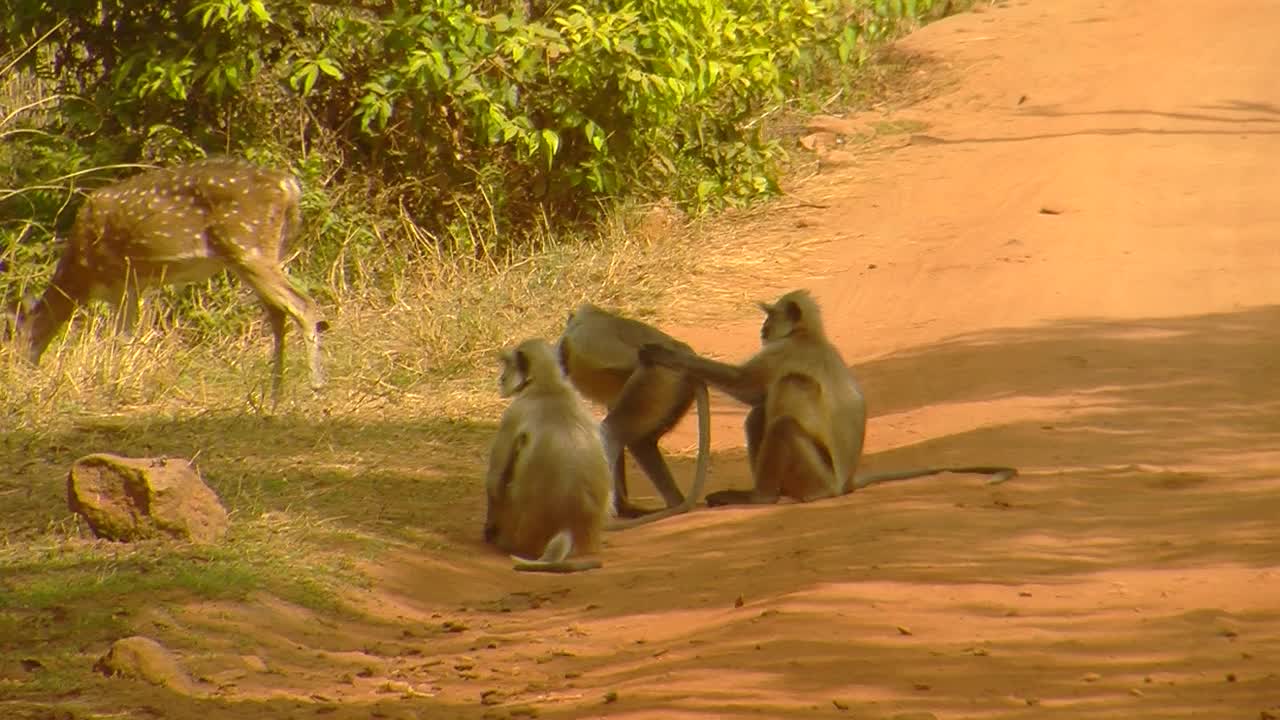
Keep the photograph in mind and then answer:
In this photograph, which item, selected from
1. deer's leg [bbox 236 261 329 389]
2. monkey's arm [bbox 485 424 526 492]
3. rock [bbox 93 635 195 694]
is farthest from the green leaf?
rock [bbox 93 635 195 694]

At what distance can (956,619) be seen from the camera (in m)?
5.36

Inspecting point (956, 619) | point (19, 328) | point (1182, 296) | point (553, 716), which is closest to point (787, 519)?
point (956, 619)

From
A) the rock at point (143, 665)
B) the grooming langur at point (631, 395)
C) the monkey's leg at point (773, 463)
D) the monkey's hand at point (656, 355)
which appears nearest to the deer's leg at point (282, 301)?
the grooming langur at point (631, 395)

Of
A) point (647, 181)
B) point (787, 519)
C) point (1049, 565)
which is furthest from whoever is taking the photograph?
point (647, 181)

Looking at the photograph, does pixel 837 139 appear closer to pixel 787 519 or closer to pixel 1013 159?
pixel 1013 159

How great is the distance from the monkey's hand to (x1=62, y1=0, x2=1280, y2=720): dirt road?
2.42 feet

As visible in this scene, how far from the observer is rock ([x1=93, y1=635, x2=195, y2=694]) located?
17.0 ft

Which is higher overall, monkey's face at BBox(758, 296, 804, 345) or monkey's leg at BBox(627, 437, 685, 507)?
monkey's face at BBox(758, 296, 804, 345)

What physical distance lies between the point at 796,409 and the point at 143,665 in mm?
3359

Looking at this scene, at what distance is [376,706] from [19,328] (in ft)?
23.7

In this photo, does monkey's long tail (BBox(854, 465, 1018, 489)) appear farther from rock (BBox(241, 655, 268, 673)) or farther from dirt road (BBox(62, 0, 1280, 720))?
rock (BBox(241, 655, 268, 673))

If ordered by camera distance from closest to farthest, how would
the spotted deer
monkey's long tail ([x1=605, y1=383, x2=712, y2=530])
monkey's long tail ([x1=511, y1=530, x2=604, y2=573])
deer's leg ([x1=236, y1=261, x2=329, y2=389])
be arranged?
1. monkey's long tail ([x1=511, y1=530, x2=604, y2=573])
2. monkey's long tail ([x1=605, y1=383, x2=712, y2=530])
3. deer's leg ([x1=236, y1=261, x2=329, y2=389])
4. the spotted deer

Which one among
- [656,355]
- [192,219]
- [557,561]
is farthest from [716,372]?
[192,219]

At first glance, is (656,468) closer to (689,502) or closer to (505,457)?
(689,502)
